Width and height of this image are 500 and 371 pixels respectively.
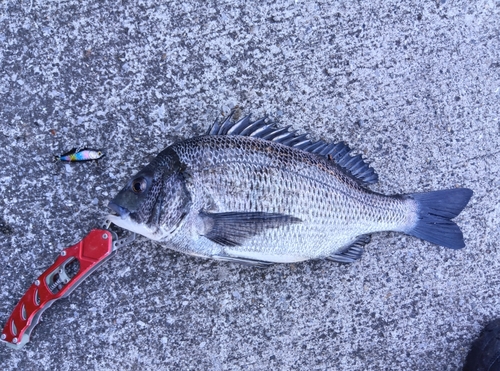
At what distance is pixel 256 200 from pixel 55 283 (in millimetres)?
1195

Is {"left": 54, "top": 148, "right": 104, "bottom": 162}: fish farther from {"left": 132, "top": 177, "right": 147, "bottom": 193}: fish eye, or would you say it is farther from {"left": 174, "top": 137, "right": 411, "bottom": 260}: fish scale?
{"left": 174, "top": 137, "right": 411, "bottom": 260}: fish scale

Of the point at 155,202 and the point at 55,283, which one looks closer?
the point at 155,202

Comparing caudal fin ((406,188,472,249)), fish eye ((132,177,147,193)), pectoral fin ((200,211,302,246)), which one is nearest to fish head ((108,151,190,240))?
fish eye ((132,177,147,193))

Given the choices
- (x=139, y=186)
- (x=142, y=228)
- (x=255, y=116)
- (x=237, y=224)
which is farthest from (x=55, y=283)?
(x=255, y=116)

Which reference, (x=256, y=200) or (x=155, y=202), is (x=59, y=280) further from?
(x=256, y=200)

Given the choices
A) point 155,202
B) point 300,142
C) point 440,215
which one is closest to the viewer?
point 155,202

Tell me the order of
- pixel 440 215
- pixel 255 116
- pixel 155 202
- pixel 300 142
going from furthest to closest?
pixel 255 116, pixel 440 215, pixel 300 142, pixel 155 202

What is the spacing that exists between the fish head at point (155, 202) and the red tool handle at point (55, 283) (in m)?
0.27

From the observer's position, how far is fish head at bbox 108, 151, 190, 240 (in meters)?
1.99

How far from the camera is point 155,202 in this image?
78.2 inches

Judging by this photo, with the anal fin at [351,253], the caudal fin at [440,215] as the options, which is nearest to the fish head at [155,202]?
the anal fin at [351,253]

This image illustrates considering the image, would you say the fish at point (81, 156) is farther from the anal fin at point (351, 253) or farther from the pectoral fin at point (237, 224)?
the anal fin at point (351, 253)

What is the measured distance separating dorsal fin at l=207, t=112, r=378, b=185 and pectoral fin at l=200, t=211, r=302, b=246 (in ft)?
1.36

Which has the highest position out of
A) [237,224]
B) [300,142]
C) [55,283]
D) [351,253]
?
[300,142]
